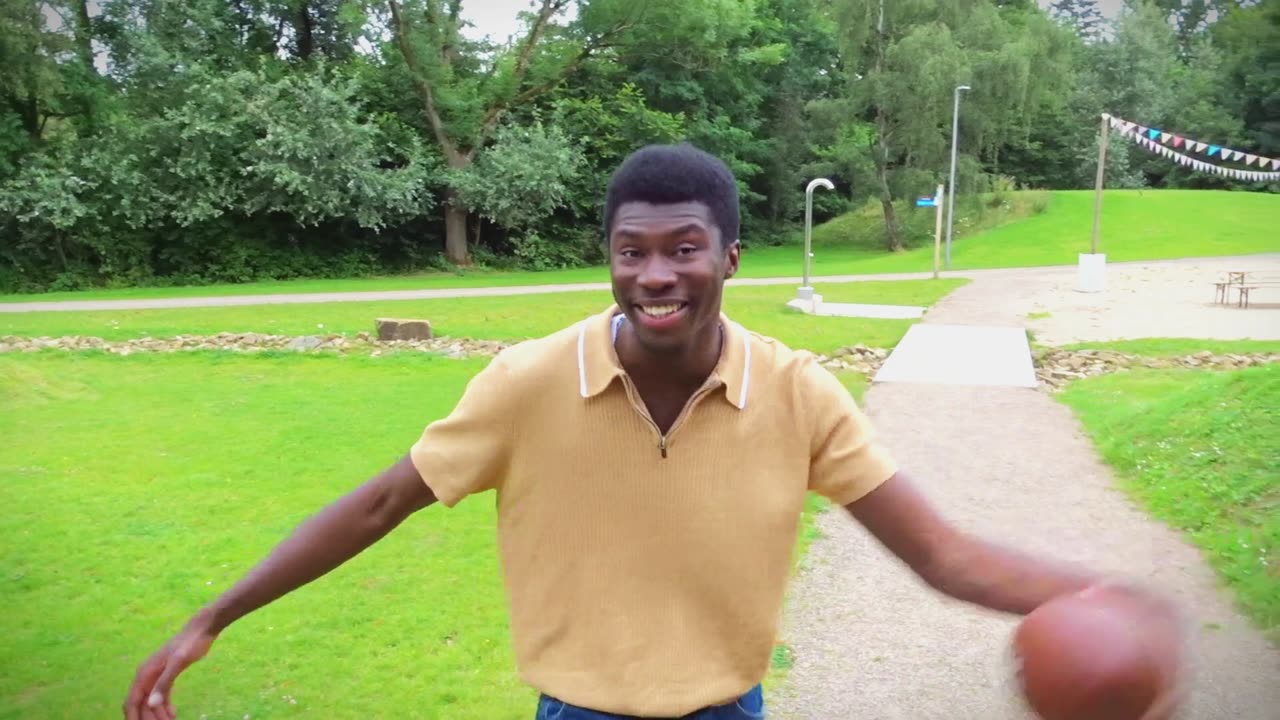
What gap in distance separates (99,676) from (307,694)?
103 cm

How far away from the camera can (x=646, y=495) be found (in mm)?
1936

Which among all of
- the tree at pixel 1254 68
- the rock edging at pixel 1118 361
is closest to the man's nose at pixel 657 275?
the tree at pixel 1254 68

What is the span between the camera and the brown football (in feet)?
5.97

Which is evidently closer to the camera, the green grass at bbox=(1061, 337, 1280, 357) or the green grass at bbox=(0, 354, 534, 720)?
the green grass at bbox=(0, 354, 534, 720)

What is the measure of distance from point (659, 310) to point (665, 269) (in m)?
0.08

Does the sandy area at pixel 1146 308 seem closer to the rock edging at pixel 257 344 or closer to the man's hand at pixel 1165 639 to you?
the rock edging at pixel 257 344

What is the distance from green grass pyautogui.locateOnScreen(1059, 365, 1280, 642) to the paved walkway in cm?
15

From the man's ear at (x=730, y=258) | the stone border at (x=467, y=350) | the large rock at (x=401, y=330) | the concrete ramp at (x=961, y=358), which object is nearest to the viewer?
the man's ear at (x=730, y=258)

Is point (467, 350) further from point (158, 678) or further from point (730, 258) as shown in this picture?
point (730, 258)

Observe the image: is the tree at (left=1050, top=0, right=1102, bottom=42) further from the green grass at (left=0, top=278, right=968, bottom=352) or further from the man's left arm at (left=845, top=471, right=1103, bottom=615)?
the man's left arm at (left=845, top=471, right=1103, bottom=615)

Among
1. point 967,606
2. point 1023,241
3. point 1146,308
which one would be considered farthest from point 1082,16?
point 967,606

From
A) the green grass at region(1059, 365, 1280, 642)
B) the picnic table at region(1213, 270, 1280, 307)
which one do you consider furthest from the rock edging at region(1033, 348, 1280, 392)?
the picnic table at region(1213, 270, 1280, 307)

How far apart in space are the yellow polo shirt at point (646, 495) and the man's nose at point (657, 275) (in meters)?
0.15

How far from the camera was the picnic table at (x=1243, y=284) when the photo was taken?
73.3 feet
